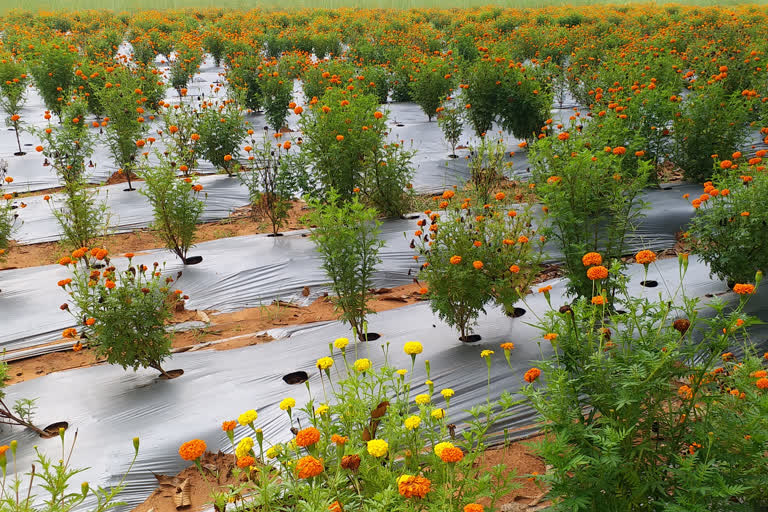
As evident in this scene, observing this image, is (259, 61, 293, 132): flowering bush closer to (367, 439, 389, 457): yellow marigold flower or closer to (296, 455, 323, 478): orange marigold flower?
(367, 439, 389, 457): yellow marigold flower

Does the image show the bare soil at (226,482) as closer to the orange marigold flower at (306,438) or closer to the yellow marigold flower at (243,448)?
the yellow marigold flower at (243,448)

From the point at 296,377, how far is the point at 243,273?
167 cm

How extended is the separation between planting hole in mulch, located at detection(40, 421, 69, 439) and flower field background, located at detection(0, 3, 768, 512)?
0.10 ft

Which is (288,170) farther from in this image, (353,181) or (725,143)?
(725,143)

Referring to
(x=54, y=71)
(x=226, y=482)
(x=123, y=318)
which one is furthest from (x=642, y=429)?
(x=54, y=71)

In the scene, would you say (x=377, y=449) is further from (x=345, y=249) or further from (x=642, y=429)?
(x=345, y=249)

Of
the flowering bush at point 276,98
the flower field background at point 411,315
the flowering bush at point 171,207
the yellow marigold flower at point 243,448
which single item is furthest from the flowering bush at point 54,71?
the yellow marigold flower at point 243,448

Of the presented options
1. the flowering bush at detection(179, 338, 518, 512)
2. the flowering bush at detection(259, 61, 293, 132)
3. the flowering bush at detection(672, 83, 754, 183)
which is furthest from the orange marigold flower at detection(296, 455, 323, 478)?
the flowering bush at detection(259, 61, 293, 132)

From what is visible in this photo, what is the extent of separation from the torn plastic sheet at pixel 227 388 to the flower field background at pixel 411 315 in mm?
15

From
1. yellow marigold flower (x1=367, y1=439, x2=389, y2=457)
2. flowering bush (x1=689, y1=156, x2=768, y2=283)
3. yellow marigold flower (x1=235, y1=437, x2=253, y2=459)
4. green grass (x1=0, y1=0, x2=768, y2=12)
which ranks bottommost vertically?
yellow marigold flower (x1=367, y1=439, x2=389, y2=457)

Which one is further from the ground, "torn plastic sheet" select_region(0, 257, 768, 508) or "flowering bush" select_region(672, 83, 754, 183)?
"flowering bush" select_region(672, 83, 754, 183)

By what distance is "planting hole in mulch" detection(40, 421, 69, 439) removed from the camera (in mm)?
3057

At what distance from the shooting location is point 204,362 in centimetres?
362

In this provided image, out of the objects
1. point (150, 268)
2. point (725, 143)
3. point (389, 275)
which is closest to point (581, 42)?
point (725, 143)
